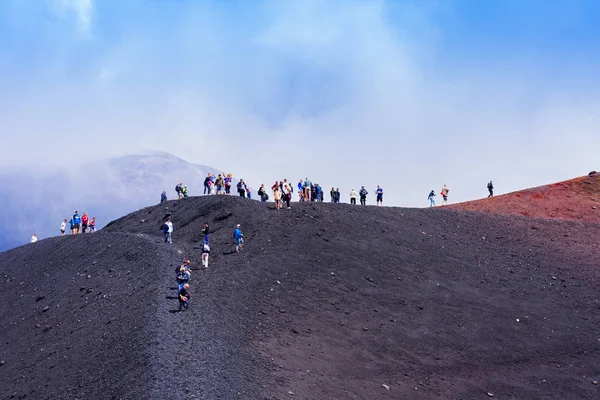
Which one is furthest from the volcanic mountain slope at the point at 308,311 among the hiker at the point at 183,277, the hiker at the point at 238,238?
the hiker at the point at 238,238

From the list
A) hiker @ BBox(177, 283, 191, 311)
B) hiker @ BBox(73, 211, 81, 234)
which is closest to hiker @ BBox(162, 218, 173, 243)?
hiker @ BBox(177, 283, 191, 311)

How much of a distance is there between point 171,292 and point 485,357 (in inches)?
541

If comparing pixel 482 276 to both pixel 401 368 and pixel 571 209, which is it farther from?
pixel 571 209

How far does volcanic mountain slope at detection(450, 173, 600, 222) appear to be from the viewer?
53.6 metres

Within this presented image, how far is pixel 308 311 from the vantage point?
29438 millimetres

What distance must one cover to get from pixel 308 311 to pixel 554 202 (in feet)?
113

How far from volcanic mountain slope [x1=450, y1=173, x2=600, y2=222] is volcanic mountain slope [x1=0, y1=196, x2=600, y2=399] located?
366 inches

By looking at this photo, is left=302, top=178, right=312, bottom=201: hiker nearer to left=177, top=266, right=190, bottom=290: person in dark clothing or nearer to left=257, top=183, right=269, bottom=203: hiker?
left=257, top=183, right=269, bottom=203: hiker

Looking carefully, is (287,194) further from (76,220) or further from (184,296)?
(184,296)

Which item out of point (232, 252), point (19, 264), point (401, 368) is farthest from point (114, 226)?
point (401, 368)

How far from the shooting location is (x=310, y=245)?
118ft

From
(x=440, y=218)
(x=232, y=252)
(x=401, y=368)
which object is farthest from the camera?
(x=440, y=218)

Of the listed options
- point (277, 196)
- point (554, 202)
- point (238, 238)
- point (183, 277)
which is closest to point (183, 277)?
point (183, 277)

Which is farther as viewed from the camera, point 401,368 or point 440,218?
point 440,218
